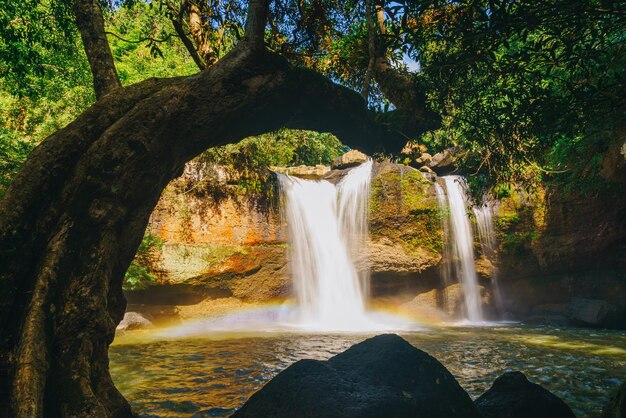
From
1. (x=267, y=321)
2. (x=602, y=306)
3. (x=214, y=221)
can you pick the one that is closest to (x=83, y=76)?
(x=214, y=221)

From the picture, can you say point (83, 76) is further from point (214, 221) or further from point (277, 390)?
point (277, 390)

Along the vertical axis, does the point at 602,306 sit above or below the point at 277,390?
below

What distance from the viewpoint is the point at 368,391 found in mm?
3545

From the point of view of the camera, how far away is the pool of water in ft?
18.0

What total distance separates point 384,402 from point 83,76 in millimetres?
15324

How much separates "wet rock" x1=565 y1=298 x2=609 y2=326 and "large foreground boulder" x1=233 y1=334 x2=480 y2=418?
1291 centimetres

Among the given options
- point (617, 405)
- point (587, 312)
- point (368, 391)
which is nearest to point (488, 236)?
point (587, 312)

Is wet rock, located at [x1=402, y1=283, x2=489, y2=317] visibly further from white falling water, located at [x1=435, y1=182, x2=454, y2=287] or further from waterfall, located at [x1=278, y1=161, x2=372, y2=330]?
waterfall, located at [x1=278, y1=161, x2=372, y2=330]

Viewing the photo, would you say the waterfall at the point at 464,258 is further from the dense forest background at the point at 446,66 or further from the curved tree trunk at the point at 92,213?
the curved tree trunk at the point at 92,213

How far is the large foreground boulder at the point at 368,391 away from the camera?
3.35 meters

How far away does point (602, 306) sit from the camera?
13.5m

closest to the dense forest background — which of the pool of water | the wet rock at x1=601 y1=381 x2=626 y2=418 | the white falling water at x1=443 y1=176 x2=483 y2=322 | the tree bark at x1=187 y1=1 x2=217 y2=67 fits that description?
the tree bark at x1=187 y1=1 x2=217 y2=67

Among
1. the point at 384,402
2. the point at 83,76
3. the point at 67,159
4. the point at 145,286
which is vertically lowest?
the point at 384,402

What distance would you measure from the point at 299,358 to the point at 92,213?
5871 millimetres
